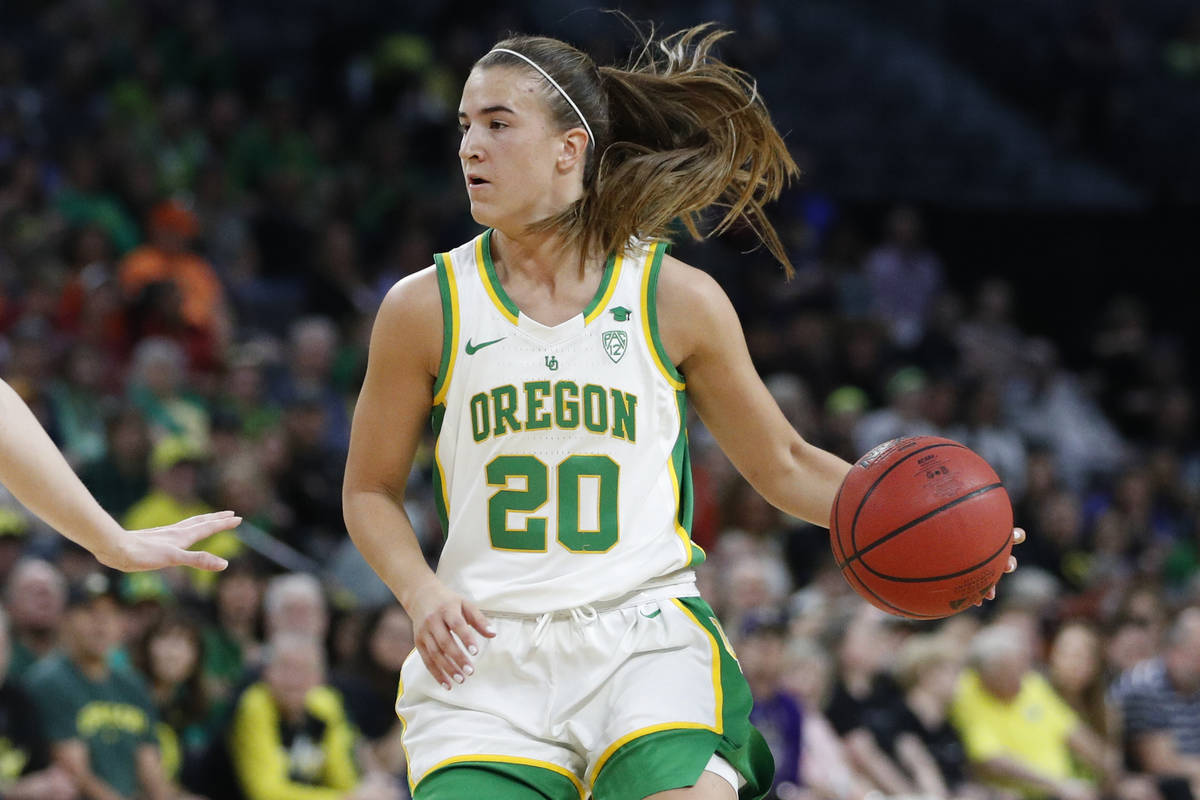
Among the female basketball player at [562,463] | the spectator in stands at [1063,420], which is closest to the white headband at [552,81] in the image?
the female basketball player at [562,463]

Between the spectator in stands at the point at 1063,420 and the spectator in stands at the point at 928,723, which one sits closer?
the spectator in stands at the point at 928,723

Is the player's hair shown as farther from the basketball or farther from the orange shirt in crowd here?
the orange shirt in crowd

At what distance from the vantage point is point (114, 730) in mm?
6152

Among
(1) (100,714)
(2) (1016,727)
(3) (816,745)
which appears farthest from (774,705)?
(1) (100,714)

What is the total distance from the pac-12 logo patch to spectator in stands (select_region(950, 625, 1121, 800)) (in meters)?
5.39

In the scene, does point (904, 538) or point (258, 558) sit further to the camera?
point (258, 558)

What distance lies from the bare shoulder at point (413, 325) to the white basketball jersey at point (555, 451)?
3 centimetres

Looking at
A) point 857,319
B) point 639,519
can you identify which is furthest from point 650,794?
point 857,319

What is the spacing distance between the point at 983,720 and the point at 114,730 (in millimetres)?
4395

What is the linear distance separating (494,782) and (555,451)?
26.5 inches

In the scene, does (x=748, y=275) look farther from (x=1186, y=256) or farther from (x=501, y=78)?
(x=501, y=78)

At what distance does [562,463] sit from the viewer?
3285mm

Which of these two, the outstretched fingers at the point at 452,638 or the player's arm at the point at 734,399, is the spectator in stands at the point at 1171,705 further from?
the outstretched fingers at the point at 452,638

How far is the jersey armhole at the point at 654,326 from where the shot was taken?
11.1 ft
